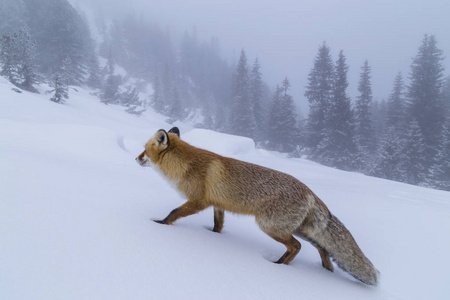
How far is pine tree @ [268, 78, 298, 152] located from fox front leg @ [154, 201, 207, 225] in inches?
1323

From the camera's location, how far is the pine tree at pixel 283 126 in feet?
114

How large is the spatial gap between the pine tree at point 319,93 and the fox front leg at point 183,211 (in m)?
30.8

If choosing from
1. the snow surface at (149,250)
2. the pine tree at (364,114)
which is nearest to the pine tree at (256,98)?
the pine tree at (364,114)

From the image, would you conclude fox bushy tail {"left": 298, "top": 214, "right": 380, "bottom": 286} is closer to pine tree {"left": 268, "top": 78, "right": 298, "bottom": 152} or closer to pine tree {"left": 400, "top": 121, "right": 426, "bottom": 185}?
pine tree {"left": 400, "top": 121, "right": 426, "bottom": 185}

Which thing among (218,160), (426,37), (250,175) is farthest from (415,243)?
(426,37)

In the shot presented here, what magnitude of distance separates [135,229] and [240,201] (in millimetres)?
1171

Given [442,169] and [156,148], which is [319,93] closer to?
[442,169]

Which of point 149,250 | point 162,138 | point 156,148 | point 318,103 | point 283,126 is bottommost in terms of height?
point 283,126

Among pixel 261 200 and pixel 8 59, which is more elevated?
pixel 8 59

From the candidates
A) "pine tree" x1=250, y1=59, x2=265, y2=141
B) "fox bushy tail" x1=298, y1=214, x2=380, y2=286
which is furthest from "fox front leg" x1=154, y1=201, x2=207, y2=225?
"pine tree" x1=250, y1=59, x2=265, y2=141

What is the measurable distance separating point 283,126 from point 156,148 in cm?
3345

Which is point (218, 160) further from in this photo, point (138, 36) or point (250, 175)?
point (138, 36)

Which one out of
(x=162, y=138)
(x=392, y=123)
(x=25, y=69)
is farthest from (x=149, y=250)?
(x=392, y=123)

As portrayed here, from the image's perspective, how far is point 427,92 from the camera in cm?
2970
